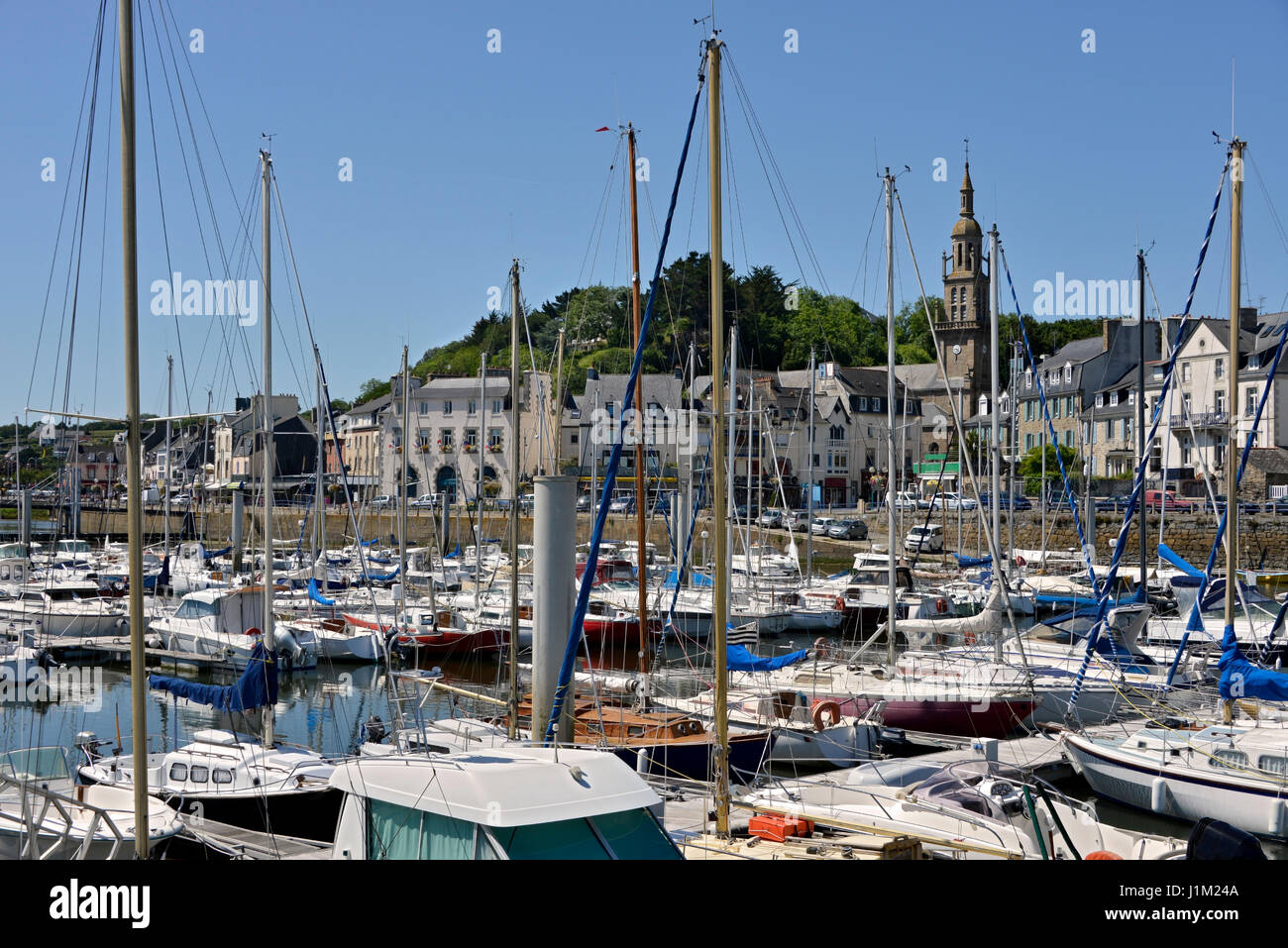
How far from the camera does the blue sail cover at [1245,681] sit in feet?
66.7

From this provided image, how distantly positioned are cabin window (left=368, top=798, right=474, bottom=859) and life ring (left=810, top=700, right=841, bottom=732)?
1317cm

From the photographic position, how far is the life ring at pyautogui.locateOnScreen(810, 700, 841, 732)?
22500mm

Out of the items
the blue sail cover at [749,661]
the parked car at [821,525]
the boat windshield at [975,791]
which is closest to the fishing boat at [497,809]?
the boat windshield at [975,791]

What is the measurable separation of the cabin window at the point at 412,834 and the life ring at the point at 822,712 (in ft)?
43.2

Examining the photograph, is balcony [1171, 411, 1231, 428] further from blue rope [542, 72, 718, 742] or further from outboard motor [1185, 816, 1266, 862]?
outboard motor [1185, 816, 1266, 862]

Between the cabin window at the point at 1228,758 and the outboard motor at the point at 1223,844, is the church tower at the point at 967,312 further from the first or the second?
the outboard motor at the point at 1223,844

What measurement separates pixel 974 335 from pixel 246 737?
10512 centimetres

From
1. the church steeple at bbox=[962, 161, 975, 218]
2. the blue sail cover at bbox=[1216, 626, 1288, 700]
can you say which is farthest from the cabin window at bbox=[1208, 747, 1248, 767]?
the church steeple at bbox=[962, 161, 975, 218]

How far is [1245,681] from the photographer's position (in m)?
20.4

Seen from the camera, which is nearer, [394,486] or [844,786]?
[844,786]

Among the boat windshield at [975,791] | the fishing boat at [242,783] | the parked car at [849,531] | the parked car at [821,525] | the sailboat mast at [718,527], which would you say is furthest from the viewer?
the parked car at [821,525]
